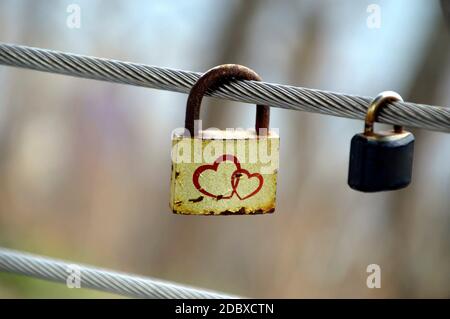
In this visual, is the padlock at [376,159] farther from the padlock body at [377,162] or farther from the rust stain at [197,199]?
the rust stain at [197,199]

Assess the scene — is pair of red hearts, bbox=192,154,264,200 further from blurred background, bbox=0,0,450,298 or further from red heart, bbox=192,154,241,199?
blurred background, bbox=0,0,450,298

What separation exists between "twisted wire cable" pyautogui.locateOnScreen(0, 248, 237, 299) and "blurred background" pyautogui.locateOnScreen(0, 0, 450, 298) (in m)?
3.47

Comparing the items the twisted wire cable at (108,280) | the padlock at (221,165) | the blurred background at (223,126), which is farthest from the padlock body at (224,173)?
the blurred background at (223,126)

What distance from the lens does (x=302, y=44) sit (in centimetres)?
539

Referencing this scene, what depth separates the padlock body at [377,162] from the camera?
4.47 ft

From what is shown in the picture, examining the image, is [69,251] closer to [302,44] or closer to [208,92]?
[302,44]

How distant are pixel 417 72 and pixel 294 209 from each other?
1326mm

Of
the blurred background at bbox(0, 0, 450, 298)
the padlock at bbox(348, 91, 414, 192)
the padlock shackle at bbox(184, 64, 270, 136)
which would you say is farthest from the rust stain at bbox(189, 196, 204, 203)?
the blurred background at bbox(0, 0, 450, 298)

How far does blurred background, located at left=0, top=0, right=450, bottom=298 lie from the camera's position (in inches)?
209

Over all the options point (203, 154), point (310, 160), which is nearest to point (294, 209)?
point (310, 160)

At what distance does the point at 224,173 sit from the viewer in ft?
4.98

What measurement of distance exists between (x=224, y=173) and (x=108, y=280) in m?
0.32

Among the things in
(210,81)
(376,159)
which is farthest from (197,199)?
(376,159)

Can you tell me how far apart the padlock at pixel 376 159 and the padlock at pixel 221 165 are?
19 centimetres
